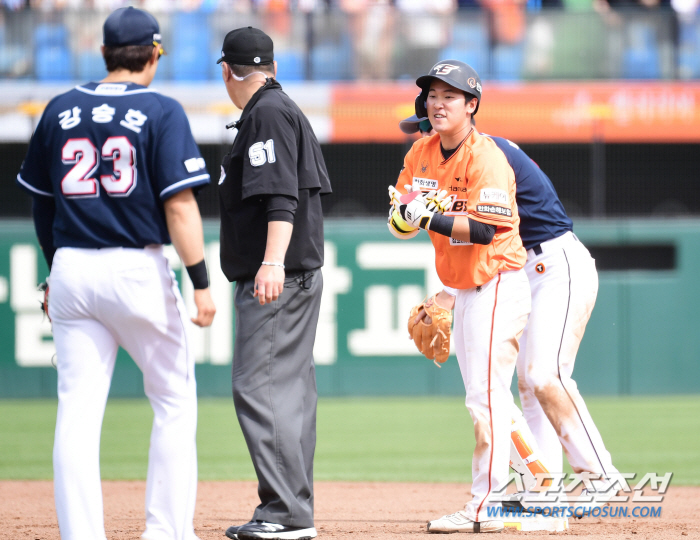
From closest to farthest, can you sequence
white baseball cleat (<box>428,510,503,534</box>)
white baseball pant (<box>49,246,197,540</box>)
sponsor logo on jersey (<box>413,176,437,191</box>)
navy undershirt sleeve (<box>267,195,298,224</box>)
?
1. white baseball pant (<box>49,246,197,540</box>)
2. navy undershirt sleeve (<box>267,195,298,224</box>)
3. white baseball cleat (<box>428,510,503,534</box>)
4. sponsor logo on jersey (<box>413,176,437,191</box>)

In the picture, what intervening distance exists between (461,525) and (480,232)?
3.91 ft

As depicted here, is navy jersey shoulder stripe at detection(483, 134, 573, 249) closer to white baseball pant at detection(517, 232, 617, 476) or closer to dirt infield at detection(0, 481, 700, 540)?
white baseball pant at detection(517, 232, 617, 476)

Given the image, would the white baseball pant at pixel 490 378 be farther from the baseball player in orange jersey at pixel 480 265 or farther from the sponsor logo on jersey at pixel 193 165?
the sponsor logo on jersey at pixel 193 165

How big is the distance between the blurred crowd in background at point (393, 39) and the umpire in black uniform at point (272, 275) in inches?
367

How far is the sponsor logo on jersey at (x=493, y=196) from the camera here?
371cm

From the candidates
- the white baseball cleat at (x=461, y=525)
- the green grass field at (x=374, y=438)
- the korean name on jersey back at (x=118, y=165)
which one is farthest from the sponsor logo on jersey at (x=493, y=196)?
the green grass field at (x=374, y=438)

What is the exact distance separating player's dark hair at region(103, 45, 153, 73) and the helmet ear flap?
4.28 feet

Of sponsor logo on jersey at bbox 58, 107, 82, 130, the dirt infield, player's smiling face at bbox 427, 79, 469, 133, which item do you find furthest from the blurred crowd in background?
sponsor logo on jersey at bbox 58, 107, 82, 130

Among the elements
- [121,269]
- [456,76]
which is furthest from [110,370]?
[456,76]

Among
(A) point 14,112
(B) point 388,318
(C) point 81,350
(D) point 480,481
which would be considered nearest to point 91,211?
(C) point 81,350

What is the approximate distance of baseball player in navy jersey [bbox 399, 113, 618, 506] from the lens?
162 inches

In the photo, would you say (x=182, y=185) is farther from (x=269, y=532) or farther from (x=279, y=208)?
(x=269, y=532)

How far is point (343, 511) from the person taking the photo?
15.4 ft

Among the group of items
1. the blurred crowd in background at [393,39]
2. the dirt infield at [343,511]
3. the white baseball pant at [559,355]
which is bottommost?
the dirt infield at [343,511]
